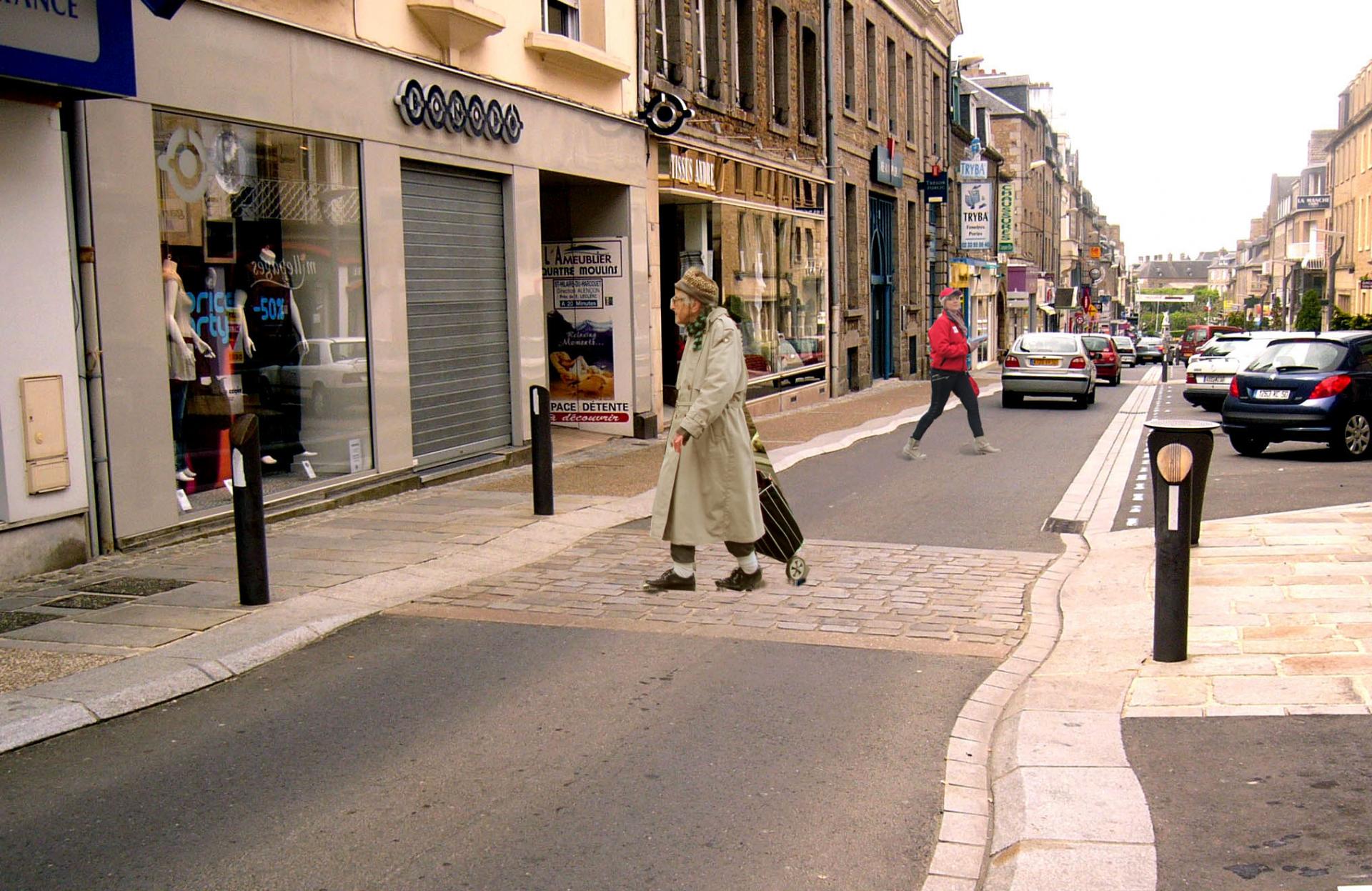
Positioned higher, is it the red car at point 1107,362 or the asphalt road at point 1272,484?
the red car at point 1107,362

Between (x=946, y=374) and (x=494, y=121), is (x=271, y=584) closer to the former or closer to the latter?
(x=494, y=121)

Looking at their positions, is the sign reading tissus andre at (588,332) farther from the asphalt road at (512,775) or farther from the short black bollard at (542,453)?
the asphalt road at (512,775)

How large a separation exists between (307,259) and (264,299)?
0.72 meters

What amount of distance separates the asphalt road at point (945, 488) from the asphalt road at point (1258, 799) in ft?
15.2

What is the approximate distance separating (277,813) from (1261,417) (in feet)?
45.9

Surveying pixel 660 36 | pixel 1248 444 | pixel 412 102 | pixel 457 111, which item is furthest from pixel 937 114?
pixel 412 102

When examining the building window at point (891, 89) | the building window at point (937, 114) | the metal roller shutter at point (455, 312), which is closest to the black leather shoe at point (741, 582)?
the metal roller shutter at point (455, 312)

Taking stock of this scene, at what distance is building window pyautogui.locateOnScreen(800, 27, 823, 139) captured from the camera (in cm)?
2598

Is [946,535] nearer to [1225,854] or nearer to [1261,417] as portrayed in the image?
[1225,854]

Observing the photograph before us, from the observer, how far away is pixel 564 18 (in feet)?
51.8

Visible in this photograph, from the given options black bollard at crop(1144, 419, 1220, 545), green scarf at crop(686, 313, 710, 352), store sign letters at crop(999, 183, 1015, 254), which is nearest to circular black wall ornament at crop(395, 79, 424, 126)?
green scarf at crop(686, 313, 710, 352)

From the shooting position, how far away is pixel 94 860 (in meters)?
4.00

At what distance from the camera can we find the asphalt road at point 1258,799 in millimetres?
Result: 3738

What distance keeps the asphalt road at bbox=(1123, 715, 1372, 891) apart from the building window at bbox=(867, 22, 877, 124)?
26.7m
